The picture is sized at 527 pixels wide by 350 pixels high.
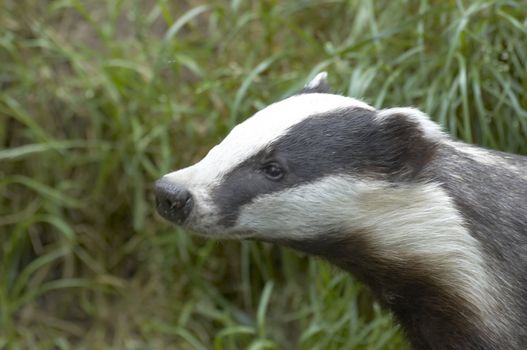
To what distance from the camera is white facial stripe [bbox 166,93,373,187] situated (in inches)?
117

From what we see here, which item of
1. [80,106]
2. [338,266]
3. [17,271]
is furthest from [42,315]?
[338,266]

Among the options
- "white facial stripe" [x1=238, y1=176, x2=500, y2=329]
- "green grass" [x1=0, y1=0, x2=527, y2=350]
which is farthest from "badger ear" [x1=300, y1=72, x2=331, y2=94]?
"green grass" [x1=0, y1=0, x2=527, y2=350]

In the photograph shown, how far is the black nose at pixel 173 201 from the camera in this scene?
2.94 metres

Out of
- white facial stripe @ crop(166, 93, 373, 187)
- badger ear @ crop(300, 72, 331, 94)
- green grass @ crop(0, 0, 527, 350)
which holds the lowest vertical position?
green grass @ crop(0, 0, 527, 350)

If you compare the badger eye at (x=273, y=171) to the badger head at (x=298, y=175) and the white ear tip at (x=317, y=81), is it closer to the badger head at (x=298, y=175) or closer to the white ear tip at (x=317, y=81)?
the badger head at (x=298, y=175)

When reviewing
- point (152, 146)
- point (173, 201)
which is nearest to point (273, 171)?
point (173, 201)

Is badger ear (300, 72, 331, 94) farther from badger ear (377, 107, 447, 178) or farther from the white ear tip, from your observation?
badger ear (377, 107, 447, 178)

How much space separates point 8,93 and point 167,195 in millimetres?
2367

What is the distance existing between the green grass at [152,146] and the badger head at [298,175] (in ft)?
3.99

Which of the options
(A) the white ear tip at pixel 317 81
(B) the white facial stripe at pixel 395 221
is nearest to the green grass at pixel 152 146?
(A) the white ear tip at pixel 317 81

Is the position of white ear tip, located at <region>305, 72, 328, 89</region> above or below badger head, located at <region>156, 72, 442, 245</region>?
above

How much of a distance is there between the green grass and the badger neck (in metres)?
1.13

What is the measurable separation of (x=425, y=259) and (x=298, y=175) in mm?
449

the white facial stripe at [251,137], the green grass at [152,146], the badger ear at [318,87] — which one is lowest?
the green grass at [152,146]
